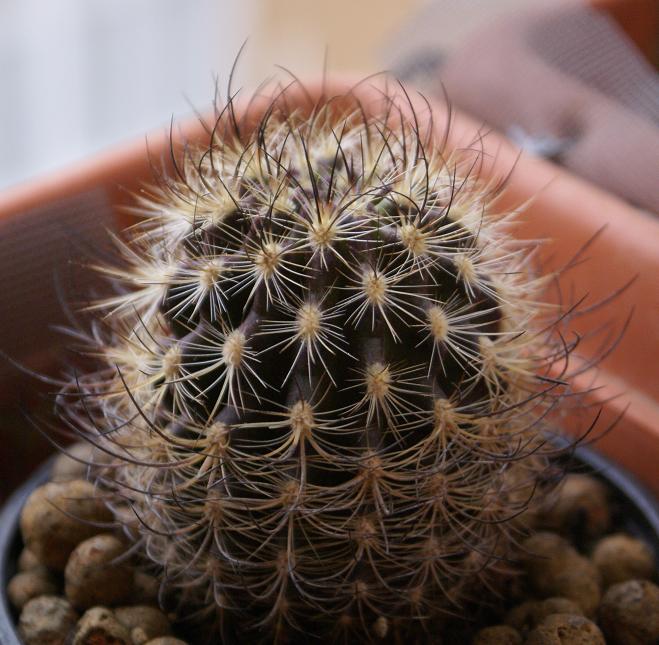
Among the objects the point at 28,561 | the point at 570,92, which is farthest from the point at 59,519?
the point at 570,92

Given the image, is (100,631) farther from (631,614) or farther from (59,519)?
(631,614)

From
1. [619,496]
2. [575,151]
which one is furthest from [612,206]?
[619,496]

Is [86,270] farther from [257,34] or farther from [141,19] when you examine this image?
[257,34]

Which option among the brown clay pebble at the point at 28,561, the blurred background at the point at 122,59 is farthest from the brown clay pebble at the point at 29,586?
the blurred background at the point at 122,59

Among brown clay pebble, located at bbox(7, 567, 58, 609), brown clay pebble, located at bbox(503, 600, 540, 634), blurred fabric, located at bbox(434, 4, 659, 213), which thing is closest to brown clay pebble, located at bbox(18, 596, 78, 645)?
brown clay pebble, located at bbox(7, 567, 58, 609)

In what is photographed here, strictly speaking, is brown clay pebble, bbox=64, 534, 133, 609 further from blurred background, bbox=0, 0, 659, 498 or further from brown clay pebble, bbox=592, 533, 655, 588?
brown clay pebble, bbox=592, 533, 655, 588

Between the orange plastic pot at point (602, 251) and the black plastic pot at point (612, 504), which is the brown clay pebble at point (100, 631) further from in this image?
the orange plastic pot at point (602, 251)
